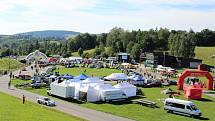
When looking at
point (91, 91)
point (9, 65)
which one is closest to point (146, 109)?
point (91, 91)

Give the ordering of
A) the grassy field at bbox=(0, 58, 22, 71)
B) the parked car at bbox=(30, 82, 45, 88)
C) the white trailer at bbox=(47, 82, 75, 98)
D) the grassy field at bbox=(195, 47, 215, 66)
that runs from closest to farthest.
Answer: the white trailer at bbox=(47, 82, 75, 98), the parked car at bbox=(30, 82, 45, 88), the grassy field at bbox=(0, 58, 22, 71), the grassy field at bbox=(195, 47, 215, 66)

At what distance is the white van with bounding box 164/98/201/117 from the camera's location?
140 ft

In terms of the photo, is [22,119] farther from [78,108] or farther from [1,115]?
[78,108]

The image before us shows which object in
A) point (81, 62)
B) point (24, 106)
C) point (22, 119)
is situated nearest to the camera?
point (22, 119)

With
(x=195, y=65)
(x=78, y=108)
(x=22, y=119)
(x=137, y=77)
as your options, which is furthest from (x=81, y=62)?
(x=22, y=119)

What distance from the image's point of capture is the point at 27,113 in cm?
4078

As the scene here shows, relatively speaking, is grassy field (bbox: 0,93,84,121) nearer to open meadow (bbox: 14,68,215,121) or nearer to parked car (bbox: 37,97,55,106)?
parked car (bbox: 37,97,55,106)

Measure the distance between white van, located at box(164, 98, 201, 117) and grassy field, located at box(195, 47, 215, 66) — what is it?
3659 inches

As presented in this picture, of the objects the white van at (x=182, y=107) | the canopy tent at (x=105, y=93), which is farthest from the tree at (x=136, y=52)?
the white van at (x=182, y=107)

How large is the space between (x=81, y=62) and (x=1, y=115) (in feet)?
285

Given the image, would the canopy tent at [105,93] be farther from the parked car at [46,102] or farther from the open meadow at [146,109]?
the parked car at [46,102]

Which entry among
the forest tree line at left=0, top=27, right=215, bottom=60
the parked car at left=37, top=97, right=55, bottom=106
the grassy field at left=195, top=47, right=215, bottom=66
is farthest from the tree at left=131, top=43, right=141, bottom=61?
the parked car at left=37, top=97, right=55, bottom=106

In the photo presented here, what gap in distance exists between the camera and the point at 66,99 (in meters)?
52.8

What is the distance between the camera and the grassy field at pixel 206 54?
13720 cm
